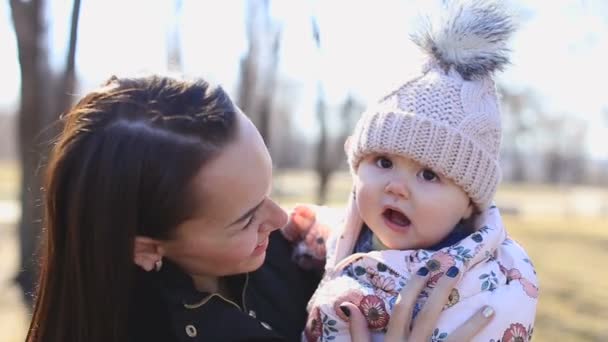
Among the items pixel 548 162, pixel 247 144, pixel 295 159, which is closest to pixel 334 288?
pixel 247 144

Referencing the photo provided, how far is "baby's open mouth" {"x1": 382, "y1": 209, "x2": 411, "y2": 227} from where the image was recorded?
1.84 m

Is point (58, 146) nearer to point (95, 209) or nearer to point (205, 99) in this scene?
point (95, 209)

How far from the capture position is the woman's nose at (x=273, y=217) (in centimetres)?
158

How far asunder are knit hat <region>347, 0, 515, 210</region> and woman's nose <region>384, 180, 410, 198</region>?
8cm

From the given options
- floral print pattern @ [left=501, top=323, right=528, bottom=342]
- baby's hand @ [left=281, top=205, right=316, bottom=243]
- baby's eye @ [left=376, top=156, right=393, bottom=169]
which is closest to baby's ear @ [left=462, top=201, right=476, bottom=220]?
baby's eye @ [left=376, top=156, right=393, bottom=169]

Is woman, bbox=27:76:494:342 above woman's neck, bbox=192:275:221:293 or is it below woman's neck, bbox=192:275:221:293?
above

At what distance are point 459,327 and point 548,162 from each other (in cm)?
5562

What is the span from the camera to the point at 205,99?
4.85 feet

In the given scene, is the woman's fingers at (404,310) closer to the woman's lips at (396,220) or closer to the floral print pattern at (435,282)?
the floral print pattern at (435,282)

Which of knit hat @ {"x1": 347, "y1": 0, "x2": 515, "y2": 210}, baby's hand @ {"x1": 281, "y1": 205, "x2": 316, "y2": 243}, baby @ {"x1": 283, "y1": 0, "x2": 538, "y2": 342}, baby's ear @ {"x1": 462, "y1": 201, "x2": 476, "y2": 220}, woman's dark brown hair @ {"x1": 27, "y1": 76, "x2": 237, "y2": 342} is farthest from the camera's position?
baby's hand @ {"x1": 281, "y1": 205, "x2": 316, "y2": 243}

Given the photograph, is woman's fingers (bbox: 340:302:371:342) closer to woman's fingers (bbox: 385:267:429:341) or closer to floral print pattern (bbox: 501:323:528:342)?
woman's fingers (bbox: 385:267:429:341)

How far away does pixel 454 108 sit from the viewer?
1836mm

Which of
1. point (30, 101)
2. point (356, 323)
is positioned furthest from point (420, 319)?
point (30, 101)

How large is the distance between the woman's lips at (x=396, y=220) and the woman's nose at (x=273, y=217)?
1.20 ft
